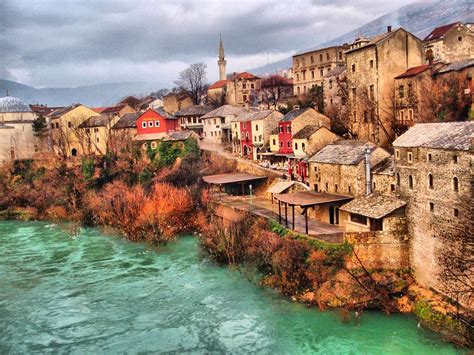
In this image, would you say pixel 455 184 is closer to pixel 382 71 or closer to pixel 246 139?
pixel 382 71

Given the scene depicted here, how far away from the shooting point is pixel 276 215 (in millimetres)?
34312

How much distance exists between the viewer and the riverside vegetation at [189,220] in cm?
2431

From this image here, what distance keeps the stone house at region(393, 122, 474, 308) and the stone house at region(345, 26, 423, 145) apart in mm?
13433

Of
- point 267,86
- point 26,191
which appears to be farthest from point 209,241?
point 267,86

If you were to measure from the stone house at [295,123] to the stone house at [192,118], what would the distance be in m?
21.7

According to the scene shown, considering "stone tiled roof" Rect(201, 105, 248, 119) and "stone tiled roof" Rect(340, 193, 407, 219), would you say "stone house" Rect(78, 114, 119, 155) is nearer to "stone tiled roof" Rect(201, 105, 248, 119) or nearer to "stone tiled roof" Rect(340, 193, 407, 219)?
"stone tiled roof" Rect(201, 105, 248, 119)

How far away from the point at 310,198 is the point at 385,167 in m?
5.44

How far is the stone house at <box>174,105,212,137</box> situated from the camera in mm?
64750

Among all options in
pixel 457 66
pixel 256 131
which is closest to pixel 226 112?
pixel 256 131

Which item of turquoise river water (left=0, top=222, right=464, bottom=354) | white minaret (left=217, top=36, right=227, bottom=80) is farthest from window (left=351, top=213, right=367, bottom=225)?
white minaret (left=217, top=36, right=227, bottom=80)

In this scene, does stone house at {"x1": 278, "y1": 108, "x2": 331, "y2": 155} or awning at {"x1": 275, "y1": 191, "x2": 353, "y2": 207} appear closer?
awning at {"x1": 275, "y1": 191, "x2": 353, "y2": 207}

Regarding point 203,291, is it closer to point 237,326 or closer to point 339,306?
point 237,326

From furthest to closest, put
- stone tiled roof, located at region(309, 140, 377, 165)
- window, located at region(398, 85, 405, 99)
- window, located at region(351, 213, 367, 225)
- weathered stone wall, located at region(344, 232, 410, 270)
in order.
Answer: window, located at region(398, 85, 405, 99)
stone tiled roof, located at region(309, 140, 377, 165)
window, located at region(351, 213, 367, 225)
weathered stone wall, located at region(344, 232, 410, 270)

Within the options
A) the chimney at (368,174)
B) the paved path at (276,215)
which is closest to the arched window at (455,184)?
the chimney at (368,174)
